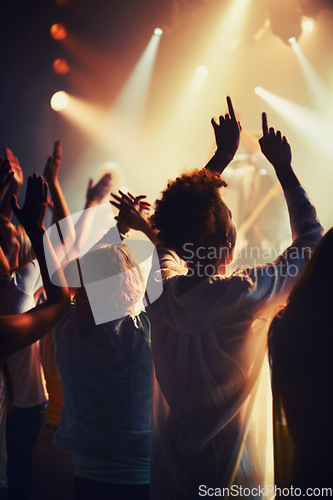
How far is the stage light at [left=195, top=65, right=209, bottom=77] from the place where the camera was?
591cm

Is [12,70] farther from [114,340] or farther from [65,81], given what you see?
[114,340]

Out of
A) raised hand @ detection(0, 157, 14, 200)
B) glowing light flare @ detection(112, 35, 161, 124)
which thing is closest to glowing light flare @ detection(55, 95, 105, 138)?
glowing light flare @ detection(112, 35, 161, 124)

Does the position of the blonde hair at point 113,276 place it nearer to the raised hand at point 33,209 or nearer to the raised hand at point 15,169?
the raised hand at point 33,209

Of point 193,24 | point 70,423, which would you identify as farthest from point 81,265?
point 193,24

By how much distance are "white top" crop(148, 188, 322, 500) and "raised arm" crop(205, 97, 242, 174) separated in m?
0.36

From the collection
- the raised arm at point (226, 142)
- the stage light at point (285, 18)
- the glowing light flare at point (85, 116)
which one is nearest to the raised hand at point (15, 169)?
the raised arm at point (226, 142)

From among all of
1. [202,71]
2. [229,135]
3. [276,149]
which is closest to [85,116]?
[202,71]

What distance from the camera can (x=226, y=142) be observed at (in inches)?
55.2

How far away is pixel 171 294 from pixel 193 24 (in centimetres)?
516

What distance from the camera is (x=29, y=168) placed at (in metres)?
4.75

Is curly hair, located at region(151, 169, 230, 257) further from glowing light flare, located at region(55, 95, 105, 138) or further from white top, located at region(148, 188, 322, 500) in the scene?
glowing light flare, located at region(55, 95, 105, 138)

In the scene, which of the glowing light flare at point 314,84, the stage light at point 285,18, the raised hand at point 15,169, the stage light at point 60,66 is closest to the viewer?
the raised hand at point 15,169

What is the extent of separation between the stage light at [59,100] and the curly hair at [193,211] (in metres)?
4.53

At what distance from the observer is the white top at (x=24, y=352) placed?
5.67 feet
